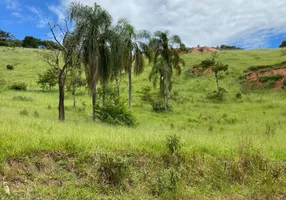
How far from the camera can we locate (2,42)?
2886 inches

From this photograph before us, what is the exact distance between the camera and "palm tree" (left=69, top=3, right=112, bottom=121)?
55.1 feet

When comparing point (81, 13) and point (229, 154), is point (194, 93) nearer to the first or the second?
point (81, 13)

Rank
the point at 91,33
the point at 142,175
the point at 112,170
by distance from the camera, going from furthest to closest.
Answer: the point at 91,33 → the point at 142,175 → the point at 112,170

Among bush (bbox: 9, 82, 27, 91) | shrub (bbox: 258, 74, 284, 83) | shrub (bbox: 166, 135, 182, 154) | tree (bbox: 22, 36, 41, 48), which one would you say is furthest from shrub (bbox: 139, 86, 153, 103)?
tree (bbox: 22, 36, 41, 48)

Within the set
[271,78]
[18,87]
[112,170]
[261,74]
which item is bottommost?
[112,170]

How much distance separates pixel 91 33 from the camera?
17.1m

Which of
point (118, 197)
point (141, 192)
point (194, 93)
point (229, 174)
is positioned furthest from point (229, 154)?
point (194, 93)

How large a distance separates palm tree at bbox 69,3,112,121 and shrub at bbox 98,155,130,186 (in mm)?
12794

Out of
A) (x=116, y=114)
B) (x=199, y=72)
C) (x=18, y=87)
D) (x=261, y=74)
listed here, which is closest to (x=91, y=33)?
(x=116, y=114)

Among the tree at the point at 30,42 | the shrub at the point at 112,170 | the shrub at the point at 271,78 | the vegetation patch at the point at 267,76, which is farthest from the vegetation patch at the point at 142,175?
the tree at the point at 30,42

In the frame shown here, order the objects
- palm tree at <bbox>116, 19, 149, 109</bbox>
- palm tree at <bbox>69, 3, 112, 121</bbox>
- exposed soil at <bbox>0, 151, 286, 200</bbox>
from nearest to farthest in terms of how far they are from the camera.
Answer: exposed soil at <bbox>0, 151, 286, 200</bbox> → palm tree at <bbox>69, 3, 112, 121</bbox> → palm tree at <bbox>116, 19, 149, 109</bbox>

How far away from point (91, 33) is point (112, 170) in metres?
13.7

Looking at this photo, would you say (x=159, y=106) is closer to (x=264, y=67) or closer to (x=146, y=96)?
(x=146, y=96)

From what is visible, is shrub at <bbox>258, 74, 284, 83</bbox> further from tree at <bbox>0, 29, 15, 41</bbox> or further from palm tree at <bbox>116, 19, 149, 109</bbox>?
tree at <bbox>0, 29, 15, 41</bbox>
